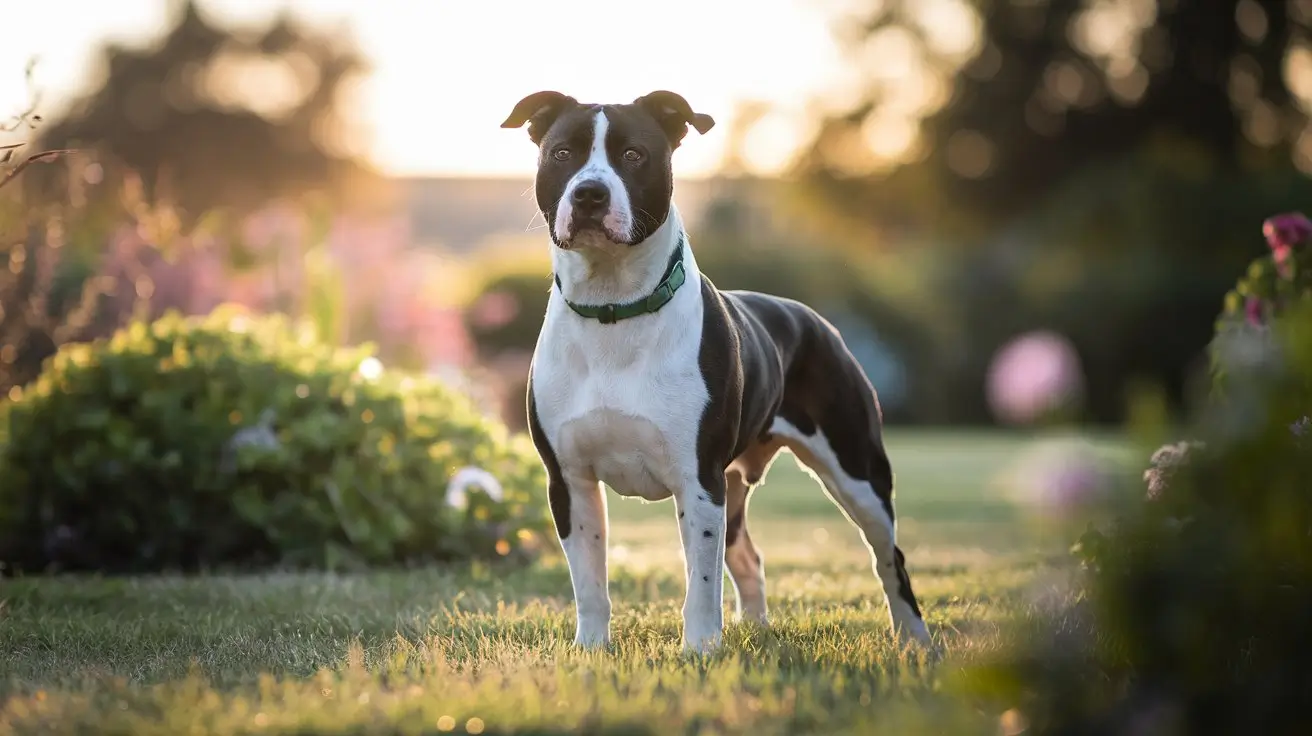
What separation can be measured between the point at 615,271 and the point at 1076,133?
30.8 m

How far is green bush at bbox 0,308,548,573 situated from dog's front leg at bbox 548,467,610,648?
110 inches

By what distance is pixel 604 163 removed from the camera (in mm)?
4746

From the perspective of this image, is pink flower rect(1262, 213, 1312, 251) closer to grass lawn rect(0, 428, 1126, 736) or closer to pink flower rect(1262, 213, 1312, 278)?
pink flower rect(1262, 213, 1312, 278)

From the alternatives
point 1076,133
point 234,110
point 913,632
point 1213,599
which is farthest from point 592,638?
point 234,110

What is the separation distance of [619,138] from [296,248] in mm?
8547

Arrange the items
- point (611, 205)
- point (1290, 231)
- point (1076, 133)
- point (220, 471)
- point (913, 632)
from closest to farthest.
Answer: point (611, 205)
point (913, 632)
point (1290, 231)
point (220, 471)
point (1076, 133)

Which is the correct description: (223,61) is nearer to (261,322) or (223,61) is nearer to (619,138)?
(261,322)

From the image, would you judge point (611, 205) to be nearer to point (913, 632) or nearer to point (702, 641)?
point (702, 641)

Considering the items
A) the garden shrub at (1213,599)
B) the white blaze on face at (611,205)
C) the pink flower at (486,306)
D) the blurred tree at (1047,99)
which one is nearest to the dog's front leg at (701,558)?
the white blaze on face at (611,205)

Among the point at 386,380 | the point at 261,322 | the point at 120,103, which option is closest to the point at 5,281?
the point at 261,322

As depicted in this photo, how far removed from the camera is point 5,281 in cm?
845

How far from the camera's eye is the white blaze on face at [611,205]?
462 centimetres

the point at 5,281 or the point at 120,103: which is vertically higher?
the point at 120,103

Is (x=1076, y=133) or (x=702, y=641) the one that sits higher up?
→ (x=1076, y=133)
